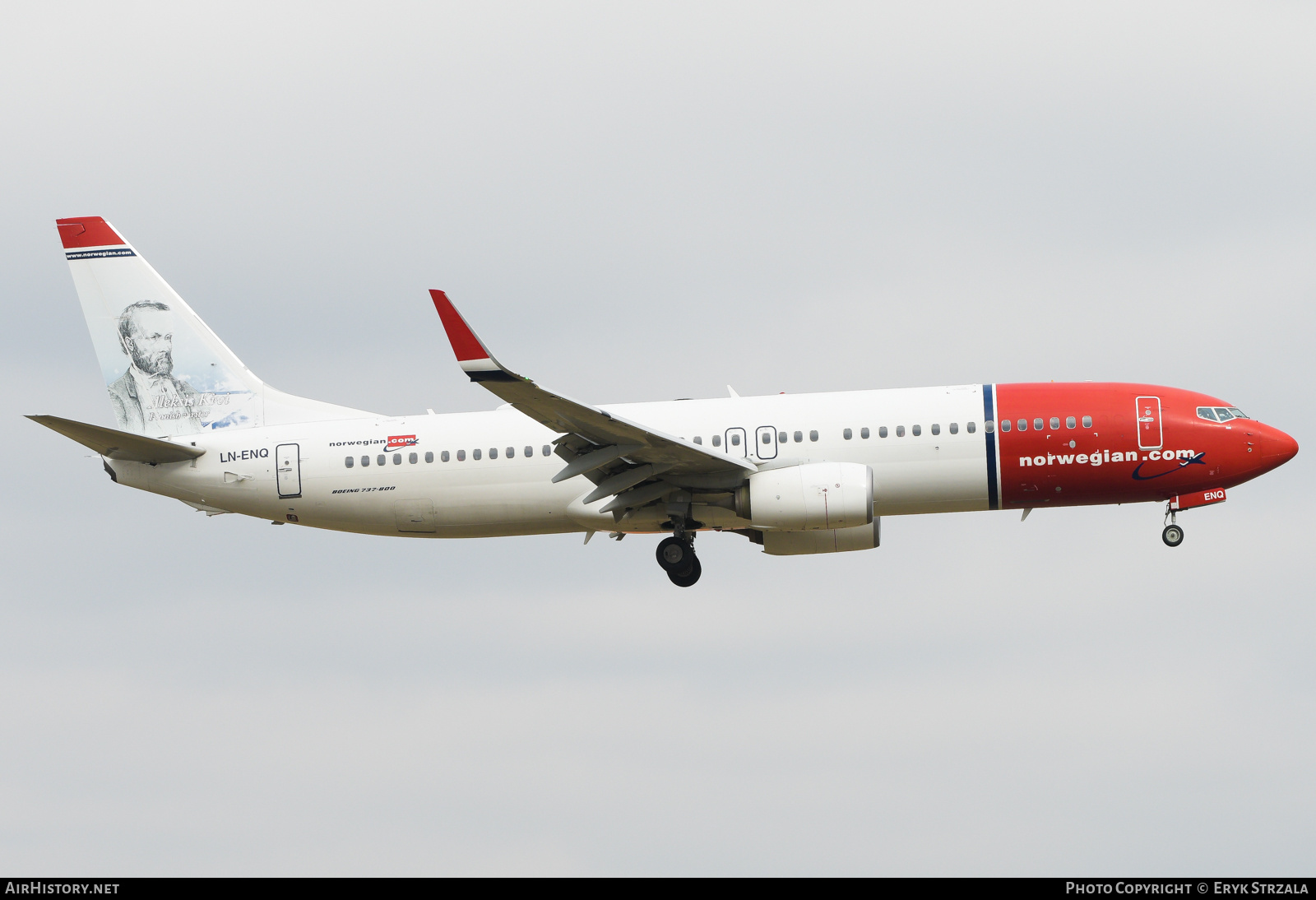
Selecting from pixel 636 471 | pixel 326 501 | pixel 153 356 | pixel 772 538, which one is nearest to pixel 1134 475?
pixel 772 538

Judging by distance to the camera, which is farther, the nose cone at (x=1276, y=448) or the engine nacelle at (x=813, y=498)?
the nose cone at (x=1276, y=448)

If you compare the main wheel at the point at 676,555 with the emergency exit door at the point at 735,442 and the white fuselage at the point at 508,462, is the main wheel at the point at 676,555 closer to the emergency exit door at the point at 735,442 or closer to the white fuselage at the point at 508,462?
the white fuselage at the point at 508,462

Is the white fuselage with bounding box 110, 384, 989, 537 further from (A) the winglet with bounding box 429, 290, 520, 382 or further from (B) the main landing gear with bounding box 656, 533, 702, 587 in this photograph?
(A) the winglet with bounding box 429, 290, 520, 382

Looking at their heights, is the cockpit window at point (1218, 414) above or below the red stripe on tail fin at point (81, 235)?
below

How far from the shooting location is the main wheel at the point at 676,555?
1529 inches

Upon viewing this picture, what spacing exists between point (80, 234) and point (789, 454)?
22587 millimetres

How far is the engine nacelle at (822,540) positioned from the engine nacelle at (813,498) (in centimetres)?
378

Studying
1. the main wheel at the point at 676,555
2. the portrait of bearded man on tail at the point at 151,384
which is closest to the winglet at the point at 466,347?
the main wheel at the point at 676,555

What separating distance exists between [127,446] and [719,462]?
52.5 ft

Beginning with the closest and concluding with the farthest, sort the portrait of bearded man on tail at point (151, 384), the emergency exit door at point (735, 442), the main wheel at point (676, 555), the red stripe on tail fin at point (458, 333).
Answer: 1. the red stripe on tail fin at point (458, 333)
2. the emergency exit door at point (735, 442)
3. the main wheel at point (676, 555)
4. the portrait of bearded man on tail at point (151, 384)

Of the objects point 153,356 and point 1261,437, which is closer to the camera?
point 1261,437

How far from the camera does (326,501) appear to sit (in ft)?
130

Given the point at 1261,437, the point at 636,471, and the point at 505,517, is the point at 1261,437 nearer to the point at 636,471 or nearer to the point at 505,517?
the point at 636,471

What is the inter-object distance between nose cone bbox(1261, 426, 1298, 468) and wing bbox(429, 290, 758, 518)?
1339cm
